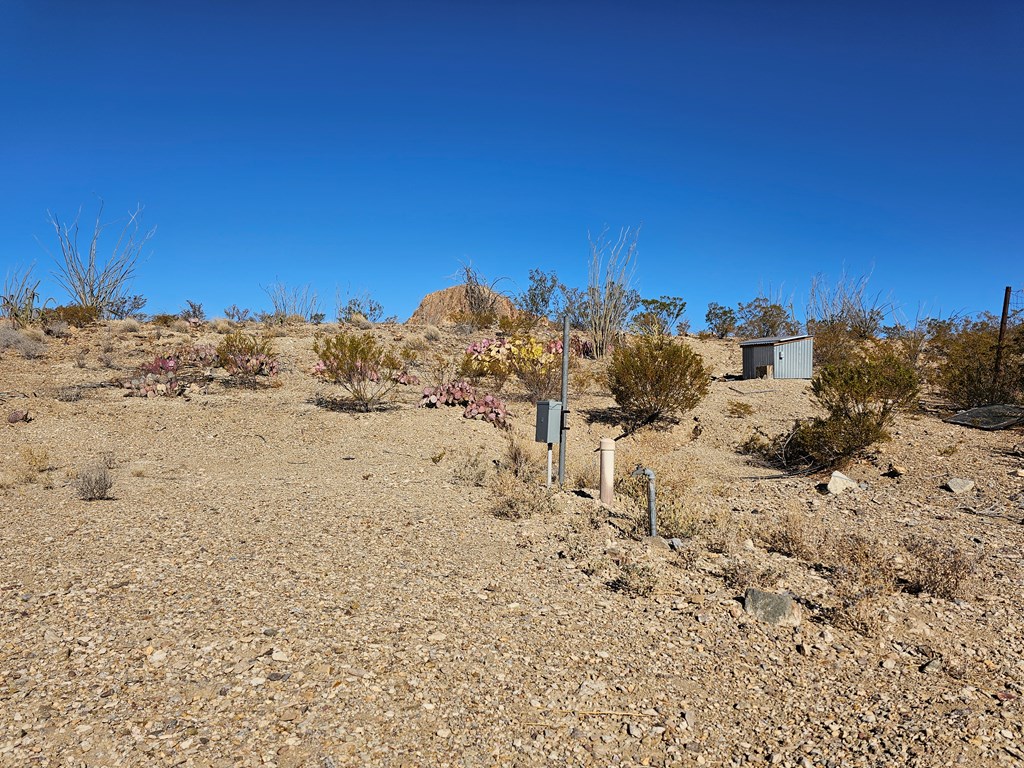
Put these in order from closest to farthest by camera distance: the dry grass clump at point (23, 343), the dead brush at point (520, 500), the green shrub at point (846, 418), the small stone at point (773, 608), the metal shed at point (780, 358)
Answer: the small stone at point (773, 608), the dead brush at point (520, 500), the green shrub at point (846, 418), the dry grass clump at point (23, 343), the metal shed at point (780, 358)

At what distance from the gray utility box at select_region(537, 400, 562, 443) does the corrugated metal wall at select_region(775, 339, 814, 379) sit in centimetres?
1211

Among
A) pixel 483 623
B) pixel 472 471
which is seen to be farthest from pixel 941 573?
pixel 472 471

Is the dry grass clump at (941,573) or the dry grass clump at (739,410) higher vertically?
the dry grass clump at (739,410)

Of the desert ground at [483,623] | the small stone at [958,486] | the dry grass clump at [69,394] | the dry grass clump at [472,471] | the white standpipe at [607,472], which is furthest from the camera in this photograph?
the dry grass clump at [69,394]

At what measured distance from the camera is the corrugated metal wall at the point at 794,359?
17719 mm

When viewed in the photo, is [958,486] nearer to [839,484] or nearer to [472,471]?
[839,484]

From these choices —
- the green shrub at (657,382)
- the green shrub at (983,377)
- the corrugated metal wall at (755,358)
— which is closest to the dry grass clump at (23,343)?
the green shrub at (657,382)

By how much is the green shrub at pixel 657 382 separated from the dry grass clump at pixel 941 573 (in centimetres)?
720

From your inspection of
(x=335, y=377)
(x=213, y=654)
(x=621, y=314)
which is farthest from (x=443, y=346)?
(x=213, y=654)

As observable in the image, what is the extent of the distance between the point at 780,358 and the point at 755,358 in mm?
685

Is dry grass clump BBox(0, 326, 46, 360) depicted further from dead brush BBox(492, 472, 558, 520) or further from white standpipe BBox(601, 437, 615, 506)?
white standpipe BBox(601, 437, 615, 506)

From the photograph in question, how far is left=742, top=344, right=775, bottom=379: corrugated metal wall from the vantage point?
17766 millimetres

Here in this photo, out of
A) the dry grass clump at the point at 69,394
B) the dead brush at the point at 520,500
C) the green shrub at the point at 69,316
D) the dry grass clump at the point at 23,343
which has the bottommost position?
the dead brush at the point at 520,500

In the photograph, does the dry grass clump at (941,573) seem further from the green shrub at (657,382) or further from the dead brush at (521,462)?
the green shrub at (657,382)
